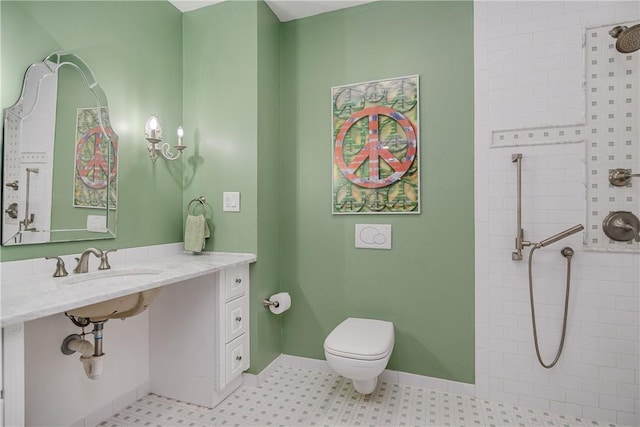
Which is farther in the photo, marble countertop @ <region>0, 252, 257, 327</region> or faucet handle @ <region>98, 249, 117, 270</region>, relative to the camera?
faucet handle @ <region>98, 249, 117, 270</region>

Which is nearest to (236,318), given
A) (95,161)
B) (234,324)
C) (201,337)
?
(234,324)

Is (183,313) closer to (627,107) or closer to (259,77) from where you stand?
(259,77)

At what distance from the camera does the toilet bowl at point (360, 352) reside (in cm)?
166

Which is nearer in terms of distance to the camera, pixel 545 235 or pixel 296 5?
pixel 545 235

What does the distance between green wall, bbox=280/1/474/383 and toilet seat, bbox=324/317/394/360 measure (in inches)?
8.6

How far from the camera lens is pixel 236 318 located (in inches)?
78.1

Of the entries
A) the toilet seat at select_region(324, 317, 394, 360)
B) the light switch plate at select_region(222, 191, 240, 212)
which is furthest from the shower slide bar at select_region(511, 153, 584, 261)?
the light switch plate at select_region(222, 191, 240, 212)

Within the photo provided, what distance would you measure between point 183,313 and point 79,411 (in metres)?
0.64

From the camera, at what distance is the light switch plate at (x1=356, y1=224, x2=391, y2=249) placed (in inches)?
85.7

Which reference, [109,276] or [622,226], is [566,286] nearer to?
[622,226]

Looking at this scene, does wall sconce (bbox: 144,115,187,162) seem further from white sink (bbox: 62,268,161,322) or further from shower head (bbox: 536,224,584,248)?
shower head (bbox: 536,224,584,248)

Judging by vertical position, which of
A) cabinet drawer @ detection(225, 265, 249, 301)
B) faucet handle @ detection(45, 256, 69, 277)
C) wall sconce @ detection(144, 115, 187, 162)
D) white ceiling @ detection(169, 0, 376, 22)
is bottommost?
cabinet drawer @ detection(225, 265, 249, 301)

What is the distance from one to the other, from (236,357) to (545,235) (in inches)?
74.5

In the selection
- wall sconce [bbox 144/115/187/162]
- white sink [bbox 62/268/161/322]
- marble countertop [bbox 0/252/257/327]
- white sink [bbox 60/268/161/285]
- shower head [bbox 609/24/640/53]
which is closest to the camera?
marble countertop [bbox 0/252/257/327]
